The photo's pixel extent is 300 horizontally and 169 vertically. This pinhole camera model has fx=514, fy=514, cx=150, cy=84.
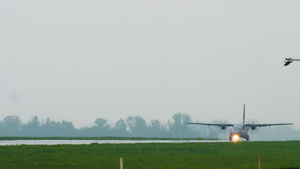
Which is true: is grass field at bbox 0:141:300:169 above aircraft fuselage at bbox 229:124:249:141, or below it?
below

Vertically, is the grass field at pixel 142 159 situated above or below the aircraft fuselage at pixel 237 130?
below

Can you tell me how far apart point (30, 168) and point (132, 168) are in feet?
25.1

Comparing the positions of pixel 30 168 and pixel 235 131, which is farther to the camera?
pixel 235 131

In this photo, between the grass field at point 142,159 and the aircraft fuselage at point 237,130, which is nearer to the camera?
the grass field at point 142,159

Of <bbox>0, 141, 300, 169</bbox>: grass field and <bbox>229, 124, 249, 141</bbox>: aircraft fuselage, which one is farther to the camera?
<bbox>229, 124, 249, 141</bbox>: aircraft fuselage

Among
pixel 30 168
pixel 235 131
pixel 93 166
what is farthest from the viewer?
pixel 235 131

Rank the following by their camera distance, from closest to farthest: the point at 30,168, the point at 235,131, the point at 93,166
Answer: the point at 30,168 < the point at 93,166 < the point at 235,131

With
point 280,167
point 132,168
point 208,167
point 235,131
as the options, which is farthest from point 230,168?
point 235,131

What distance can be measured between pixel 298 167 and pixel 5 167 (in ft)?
75.8

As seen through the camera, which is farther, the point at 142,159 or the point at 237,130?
the point at 237,130

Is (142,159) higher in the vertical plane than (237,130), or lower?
lower

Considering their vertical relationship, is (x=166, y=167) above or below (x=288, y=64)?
below

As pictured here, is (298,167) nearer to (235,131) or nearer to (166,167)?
(166,167)

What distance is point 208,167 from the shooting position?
41.2m
